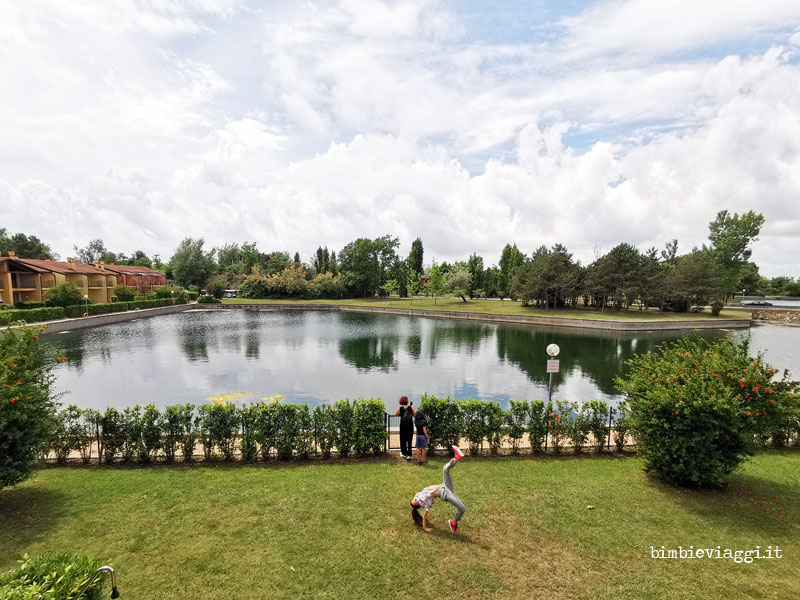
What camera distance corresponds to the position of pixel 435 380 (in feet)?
66.8

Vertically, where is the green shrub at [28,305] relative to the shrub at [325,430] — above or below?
above

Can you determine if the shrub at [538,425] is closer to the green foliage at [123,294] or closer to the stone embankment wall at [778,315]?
the green foliage at [123,294]

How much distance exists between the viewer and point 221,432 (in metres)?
8.93

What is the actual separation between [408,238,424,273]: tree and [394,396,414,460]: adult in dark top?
87662 millimetres

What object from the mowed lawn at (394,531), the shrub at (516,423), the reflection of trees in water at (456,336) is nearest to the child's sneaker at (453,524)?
the mowed lawn at (394,531)

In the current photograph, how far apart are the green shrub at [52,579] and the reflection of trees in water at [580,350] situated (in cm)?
2013

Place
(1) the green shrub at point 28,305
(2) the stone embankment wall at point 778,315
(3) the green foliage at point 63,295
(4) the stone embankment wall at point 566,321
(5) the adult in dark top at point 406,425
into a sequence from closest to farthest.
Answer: (5) the adult in dark top at point 406,425 → (3) the green foliage at point 63,295 → (1) the green shrub at point 28,305 → (4) the stone embankment wall at point 566,321 → (2) the stone embankment wall at point 778,315

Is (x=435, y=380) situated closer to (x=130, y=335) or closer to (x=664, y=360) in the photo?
(x=664, y=360)

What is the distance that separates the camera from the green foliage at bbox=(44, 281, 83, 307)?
133ft

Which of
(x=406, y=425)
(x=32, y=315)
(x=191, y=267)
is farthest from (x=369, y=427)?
(x=191, y=267)

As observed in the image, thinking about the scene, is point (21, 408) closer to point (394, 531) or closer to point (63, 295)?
point (394, 531)

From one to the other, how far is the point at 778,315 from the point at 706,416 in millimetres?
66445

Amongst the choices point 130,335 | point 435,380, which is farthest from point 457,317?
point 130,335

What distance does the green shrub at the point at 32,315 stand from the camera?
3319 cm
